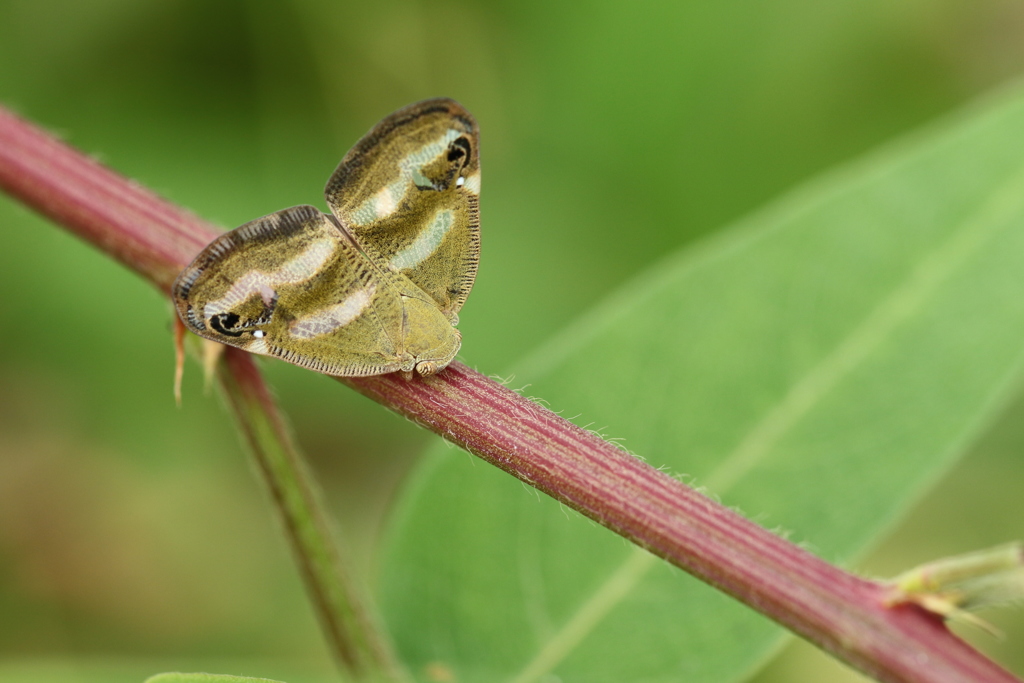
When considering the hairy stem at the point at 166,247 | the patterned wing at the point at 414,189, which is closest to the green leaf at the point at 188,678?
the hairy stem at the point at 166,247

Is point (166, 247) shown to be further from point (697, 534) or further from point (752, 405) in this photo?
point (752, 405)

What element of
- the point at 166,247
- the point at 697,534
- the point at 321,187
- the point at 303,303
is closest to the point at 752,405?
the point at 697,534

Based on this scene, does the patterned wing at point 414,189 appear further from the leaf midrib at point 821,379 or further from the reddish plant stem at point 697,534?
the leaf midrib at point 821,379

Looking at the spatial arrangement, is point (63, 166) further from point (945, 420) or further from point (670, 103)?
point (670, 103)

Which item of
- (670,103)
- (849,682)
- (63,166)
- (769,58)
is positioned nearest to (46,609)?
(63,166)

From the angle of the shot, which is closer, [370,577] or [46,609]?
[46,609]

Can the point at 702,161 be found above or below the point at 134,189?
above

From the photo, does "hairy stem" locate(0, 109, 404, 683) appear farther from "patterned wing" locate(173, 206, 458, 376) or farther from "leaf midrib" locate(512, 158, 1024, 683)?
"leaf midrib" locate(512, 158, 1024, 683)
